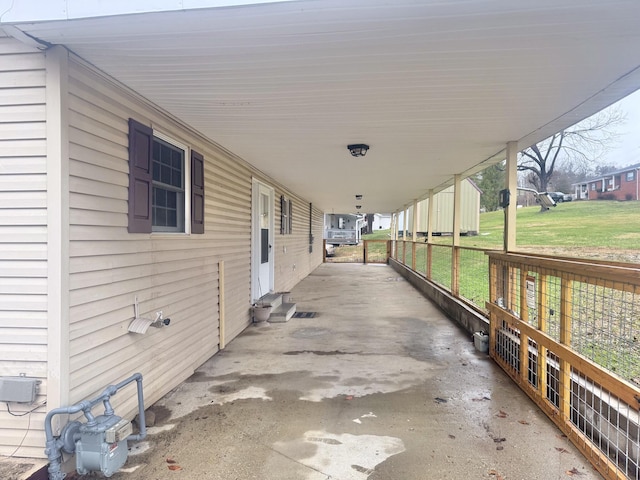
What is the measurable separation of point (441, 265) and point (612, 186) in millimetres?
16915

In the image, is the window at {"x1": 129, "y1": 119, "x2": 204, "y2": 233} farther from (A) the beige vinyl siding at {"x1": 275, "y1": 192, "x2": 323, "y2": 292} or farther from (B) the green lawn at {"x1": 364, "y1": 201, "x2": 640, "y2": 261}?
(B) the green lawn at {"x1": 364, "y1": 201, "x2": 640, "y2": 261}

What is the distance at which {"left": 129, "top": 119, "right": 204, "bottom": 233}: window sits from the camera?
288 cm

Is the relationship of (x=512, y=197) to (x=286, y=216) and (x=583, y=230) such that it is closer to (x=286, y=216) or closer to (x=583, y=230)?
(x=286, y=216)

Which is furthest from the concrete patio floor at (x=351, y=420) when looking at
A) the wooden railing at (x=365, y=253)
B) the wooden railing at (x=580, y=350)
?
the wooden railing at (x=365, y=253)

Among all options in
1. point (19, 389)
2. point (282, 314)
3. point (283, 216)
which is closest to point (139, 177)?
point (19, 389)

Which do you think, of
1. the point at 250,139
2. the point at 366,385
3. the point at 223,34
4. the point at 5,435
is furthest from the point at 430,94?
the point at 5,435

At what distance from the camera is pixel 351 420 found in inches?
114

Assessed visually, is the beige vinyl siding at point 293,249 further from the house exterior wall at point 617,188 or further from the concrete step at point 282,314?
the house exterior wall at point 617,188

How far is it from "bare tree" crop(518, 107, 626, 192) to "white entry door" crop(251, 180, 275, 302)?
13.9 metres

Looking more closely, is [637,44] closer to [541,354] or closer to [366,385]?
[541,354]

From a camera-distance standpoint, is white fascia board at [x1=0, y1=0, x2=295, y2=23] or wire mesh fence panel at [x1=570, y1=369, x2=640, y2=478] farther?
wire mesh fence panel at [x1=570, y1=369, x2=640, y2=478]

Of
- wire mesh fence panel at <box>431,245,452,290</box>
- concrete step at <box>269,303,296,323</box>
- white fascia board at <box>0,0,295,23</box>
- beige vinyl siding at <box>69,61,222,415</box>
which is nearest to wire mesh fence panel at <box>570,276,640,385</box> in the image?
white fascia board at <box>0,0,295,23</box>

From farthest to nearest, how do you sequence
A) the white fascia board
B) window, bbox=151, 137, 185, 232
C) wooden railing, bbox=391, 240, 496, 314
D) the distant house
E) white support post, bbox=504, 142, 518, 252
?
the distant house < wooden railing, bbox=391, 240, 496, 314 < white support post, bbox=504, 142, 518, 252 < window, bbox=151, 137, 185, 232 < the white fascia board

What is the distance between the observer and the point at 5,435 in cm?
222
